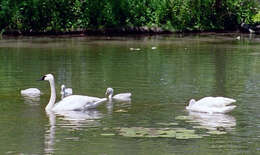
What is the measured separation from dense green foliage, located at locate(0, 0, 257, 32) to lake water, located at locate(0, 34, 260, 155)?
917 cm

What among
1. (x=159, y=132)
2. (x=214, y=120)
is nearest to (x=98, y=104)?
(x=214, y=120)

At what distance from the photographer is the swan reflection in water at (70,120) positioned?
38.1 ft

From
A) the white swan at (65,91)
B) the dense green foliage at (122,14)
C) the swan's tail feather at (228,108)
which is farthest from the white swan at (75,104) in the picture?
the dense green foliage at (122,14)

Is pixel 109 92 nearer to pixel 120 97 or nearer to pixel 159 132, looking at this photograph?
pixel 120 97

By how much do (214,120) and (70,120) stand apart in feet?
8.27

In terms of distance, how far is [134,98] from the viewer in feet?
50.0

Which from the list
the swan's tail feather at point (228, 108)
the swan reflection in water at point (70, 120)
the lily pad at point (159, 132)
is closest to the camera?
the lily pad at point (159, 132)

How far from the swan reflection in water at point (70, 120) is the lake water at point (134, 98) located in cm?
2

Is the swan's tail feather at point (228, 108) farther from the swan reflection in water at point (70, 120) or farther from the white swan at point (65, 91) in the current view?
the white swan at point (65, 91)

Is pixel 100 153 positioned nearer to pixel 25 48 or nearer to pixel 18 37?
pixel 25 48

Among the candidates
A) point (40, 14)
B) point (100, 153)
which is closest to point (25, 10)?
point (40, 14)

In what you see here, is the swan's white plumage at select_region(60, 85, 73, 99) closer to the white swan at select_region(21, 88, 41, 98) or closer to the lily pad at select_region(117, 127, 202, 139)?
the white swan at select_region(21, 88, 41, 98)

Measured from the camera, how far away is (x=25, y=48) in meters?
29.2

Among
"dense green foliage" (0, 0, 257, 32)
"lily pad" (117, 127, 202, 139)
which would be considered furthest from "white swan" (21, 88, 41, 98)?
"dense green foliage" (0, 0, 257, 32)
